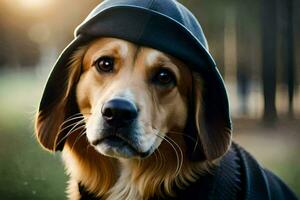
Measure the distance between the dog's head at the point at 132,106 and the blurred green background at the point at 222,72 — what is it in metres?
0.36

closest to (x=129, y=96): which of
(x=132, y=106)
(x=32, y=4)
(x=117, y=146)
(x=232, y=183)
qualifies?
(x=132, y=106)

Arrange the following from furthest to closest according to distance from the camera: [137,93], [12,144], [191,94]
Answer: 1. [12,144]
2. [191,94]
3. [137,93]

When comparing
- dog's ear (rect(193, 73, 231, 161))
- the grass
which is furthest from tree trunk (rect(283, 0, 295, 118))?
dog's ear (rect(193, 73, 231, 161))

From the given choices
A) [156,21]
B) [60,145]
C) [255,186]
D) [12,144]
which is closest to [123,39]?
[156,21]

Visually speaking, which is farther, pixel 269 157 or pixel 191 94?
pixel 269 157

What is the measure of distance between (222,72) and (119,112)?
827 millimetres

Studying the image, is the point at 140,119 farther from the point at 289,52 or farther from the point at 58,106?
the point at 289,52

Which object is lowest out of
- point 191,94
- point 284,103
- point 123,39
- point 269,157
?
point 269,157

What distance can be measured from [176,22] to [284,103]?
0.93 metres

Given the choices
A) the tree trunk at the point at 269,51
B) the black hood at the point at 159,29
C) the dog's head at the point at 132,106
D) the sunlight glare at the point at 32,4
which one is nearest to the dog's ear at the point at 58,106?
the dog's head at the point at 132,106

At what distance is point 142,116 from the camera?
196 centimetres

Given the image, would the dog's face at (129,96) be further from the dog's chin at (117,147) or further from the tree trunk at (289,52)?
the tree trunk at (289,52)

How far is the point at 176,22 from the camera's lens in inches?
78.1

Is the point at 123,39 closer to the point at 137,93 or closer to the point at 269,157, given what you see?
the point at 137,93
